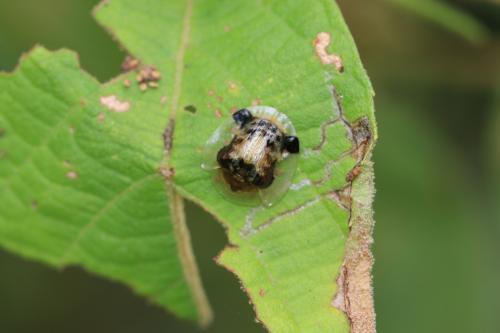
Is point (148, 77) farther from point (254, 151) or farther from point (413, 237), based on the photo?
point (413, 237)

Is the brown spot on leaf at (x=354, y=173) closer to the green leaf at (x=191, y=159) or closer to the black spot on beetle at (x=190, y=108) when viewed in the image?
the green leaf at (x=191, y=159)

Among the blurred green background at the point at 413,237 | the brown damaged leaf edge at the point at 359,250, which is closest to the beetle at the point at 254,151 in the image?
the brown damaged leaf edge at the point at 359,250

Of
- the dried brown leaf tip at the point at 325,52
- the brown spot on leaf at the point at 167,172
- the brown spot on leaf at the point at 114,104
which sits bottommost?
the brown spot on leaf at the point at 167,172

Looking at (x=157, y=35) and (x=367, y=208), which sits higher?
(x=157, y=35)

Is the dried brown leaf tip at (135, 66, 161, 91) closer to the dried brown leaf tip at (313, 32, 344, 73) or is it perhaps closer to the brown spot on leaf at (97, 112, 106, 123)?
the brown spot on leaf at (97, 112, 106, 123)

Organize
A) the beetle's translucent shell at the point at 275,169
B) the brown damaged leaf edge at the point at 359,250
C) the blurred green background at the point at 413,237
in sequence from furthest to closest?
the blurred green background at the point at 413,237 < the beetle's translucent shell at the point at 275,169 < the brown damaged leaf edge at the point at 359,250

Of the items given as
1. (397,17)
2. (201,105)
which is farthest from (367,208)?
(397,17)

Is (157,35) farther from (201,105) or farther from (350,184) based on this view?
(350,184)
